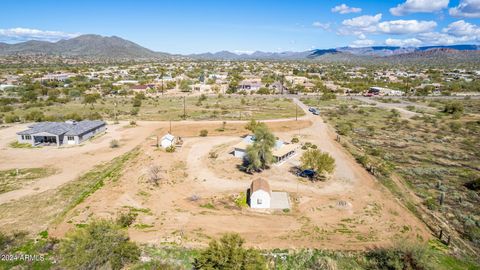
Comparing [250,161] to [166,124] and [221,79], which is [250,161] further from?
[221,79]

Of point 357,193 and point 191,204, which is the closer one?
point 191,204

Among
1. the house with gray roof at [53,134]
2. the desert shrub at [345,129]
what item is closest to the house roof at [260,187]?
the desert shrub at [345,129]

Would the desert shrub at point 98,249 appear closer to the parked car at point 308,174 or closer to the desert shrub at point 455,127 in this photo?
the parked car at point 308,174

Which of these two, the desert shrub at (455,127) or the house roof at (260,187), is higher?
the desert shrub at (455,127)

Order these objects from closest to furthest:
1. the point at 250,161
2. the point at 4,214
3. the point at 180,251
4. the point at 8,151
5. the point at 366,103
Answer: the point at 180,251 → the point at 4,214 → the point at 250,161 → the point at 8,151 → the point at 366,103

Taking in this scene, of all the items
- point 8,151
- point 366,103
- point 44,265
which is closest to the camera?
point 44,265

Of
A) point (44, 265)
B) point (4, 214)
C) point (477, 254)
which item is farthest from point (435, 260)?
point (4, 214)
